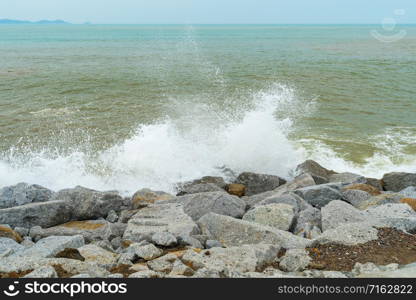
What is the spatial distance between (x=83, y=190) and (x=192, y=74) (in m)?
18.7

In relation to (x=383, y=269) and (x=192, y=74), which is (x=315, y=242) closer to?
(x=383, y=269)

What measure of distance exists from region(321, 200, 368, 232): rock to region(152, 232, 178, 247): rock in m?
2.29

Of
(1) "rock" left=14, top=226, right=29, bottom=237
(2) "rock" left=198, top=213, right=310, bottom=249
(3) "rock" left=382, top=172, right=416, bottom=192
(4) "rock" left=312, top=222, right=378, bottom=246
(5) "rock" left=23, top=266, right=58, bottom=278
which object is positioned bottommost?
(1) "rock" left=14, top=226, right=29, bottom=237

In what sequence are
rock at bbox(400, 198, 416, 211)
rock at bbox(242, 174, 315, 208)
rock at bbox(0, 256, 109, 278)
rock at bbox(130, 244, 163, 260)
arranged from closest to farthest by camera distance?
rock at bbox(0, 256, 109, 278) → rock at bbox(130, 244, 163, 260) → rock at bbox(400, 198, 416, 211) → rock at bbox(242, 174, 315, 208)

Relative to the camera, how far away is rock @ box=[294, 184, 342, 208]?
26.0 ft

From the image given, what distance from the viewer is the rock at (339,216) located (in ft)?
20.6

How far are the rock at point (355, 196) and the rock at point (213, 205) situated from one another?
6.68 ft

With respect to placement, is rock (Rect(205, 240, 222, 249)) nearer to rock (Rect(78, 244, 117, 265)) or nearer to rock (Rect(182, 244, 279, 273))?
rock (Rect(182, 244, 279, 273))

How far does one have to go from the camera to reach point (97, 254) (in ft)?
17.4

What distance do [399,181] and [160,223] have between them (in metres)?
6.09

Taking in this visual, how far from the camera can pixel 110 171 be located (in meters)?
11.4

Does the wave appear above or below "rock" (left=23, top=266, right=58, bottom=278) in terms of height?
above

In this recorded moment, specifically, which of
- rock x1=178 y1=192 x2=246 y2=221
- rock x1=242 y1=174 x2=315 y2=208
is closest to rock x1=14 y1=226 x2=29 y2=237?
rock x1=178 y1=192 x2=246 y2=221

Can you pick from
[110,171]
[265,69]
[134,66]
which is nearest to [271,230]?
[110,171]
